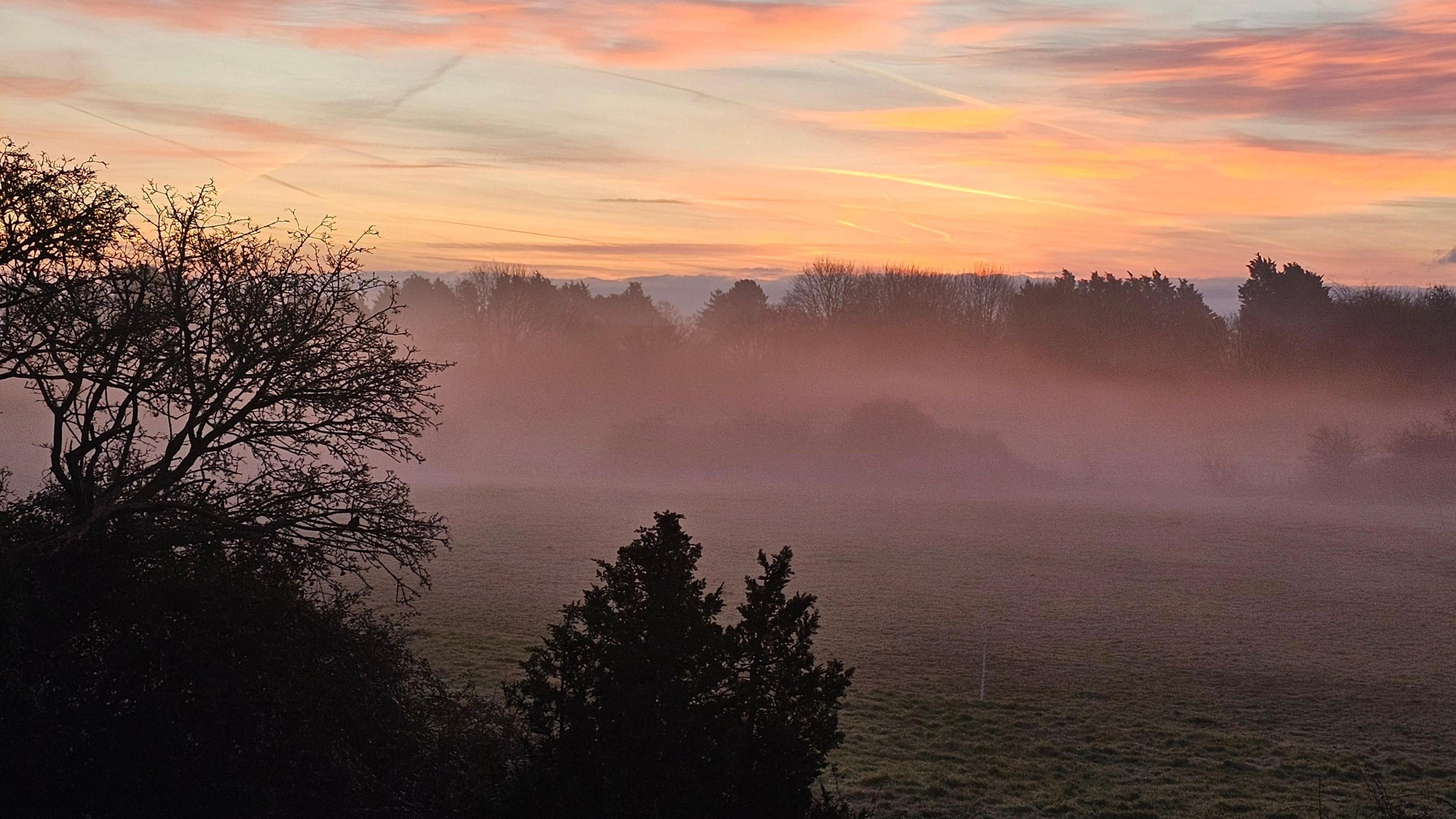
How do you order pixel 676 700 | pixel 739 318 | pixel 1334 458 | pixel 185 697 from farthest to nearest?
pixel 739 318, pixel 1334 458, pixel 185 697, pixel 676 700

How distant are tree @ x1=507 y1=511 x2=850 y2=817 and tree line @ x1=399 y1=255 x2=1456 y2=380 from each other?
105566 millimetres

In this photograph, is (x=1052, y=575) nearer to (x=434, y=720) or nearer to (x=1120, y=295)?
(x=434, y=720)

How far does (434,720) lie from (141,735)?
423cm

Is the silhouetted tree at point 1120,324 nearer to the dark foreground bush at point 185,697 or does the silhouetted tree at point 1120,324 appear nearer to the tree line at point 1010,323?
the tree line at point 1010,323

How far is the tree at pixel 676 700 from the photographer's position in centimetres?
1034

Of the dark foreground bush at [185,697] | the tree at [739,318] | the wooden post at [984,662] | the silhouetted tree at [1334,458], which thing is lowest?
the wooden post at [984,662]

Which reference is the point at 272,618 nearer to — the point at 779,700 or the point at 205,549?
the point at 205,549

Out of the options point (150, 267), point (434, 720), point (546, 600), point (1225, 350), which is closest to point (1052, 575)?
point (546, 600)

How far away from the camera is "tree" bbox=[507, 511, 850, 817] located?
1034cm

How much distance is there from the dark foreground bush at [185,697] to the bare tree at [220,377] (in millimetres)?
657

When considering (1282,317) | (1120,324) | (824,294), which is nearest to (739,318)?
(824,294)

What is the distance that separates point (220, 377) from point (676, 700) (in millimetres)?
9057

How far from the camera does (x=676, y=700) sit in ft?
34.8

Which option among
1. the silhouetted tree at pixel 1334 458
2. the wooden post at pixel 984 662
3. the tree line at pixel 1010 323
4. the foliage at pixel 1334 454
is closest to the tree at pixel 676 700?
the wooden post at pixel 984 662
